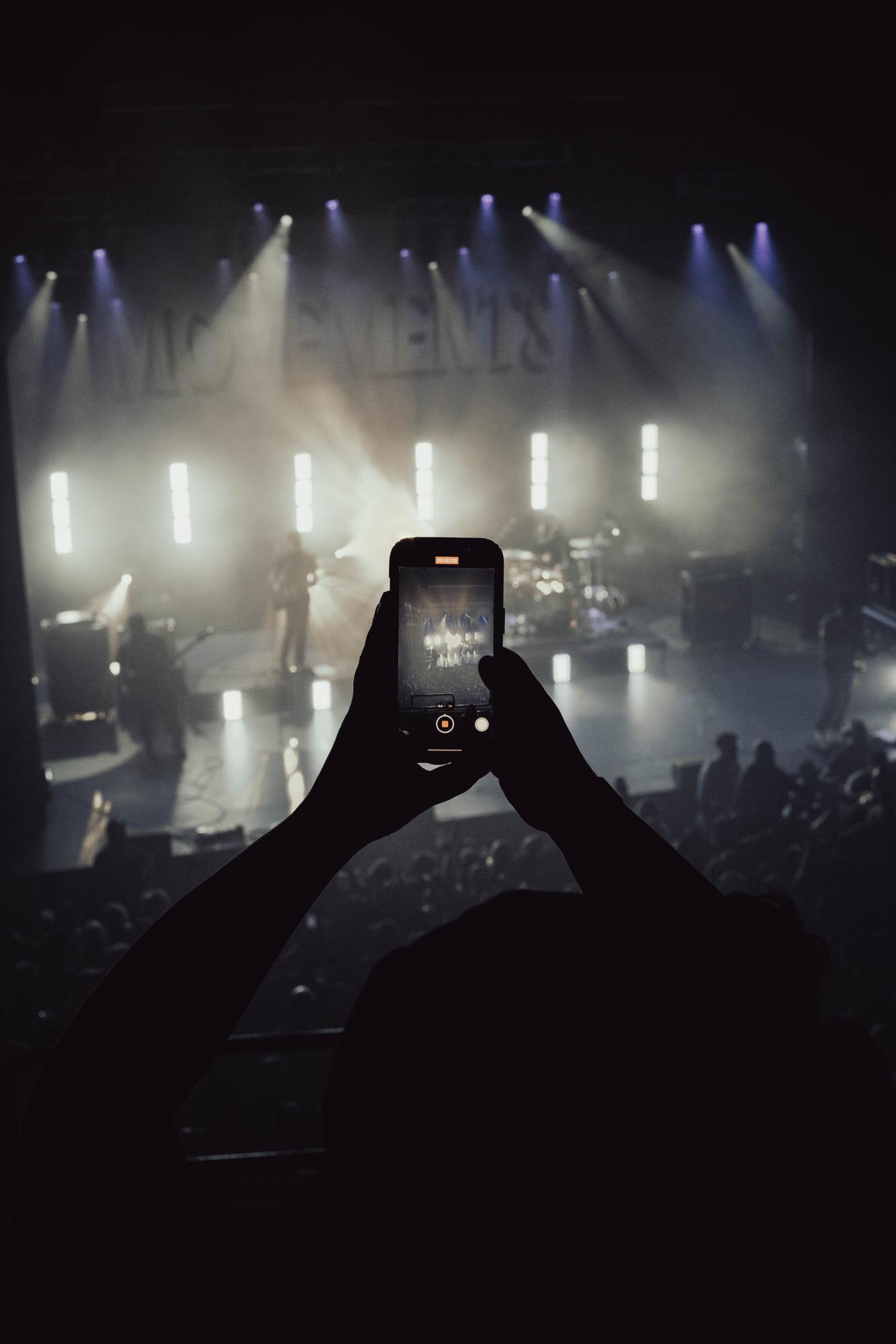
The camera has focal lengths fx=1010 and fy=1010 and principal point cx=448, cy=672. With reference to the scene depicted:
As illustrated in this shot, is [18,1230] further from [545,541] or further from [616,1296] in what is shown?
[545,541]

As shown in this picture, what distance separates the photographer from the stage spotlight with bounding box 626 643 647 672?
42.0ft

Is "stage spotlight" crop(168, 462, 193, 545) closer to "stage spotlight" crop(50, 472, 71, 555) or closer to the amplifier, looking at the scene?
"stage spotlight" crop(50, 472, 71, 555)

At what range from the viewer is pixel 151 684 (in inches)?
421

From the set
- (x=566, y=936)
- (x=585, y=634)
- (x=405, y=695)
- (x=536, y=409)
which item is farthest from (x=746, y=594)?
(x=566, y=936)

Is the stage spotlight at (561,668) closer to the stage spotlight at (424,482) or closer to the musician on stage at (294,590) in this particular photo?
the musician on stage at (294,590)

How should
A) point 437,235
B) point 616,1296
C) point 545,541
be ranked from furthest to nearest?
point 545,541 → point 437,235 → point 616,1296

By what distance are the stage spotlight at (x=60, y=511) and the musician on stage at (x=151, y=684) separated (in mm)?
4530

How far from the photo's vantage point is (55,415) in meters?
14.0

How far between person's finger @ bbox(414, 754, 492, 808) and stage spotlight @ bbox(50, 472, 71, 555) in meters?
14.7

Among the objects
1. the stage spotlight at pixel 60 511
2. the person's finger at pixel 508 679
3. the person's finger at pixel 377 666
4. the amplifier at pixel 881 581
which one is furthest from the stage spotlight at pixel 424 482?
the person's finger at pixel 508 679

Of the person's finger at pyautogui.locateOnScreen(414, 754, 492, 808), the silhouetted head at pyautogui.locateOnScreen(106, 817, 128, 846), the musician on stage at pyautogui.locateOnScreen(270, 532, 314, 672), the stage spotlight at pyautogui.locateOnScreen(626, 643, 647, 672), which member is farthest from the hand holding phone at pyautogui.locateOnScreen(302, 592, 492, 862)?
the stage spotlight at pyautogui.locateOnScreen(626, 643, 647, 672)

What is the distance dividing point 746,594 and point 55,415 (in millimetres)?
9742

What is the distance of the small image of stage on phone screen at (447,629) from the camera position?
59.9 inches

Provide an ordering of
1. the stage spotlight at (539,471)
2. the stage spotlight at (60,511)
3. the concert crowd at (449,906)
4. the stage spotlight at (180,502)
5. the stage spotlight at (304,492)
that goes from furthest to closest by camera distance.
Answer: the stage spotlight at (539,471), the stage spotlight at (180,502), the stage spotlight at (304,492), the stage spotlight at (60,511), the concert crowd at (449,906)
